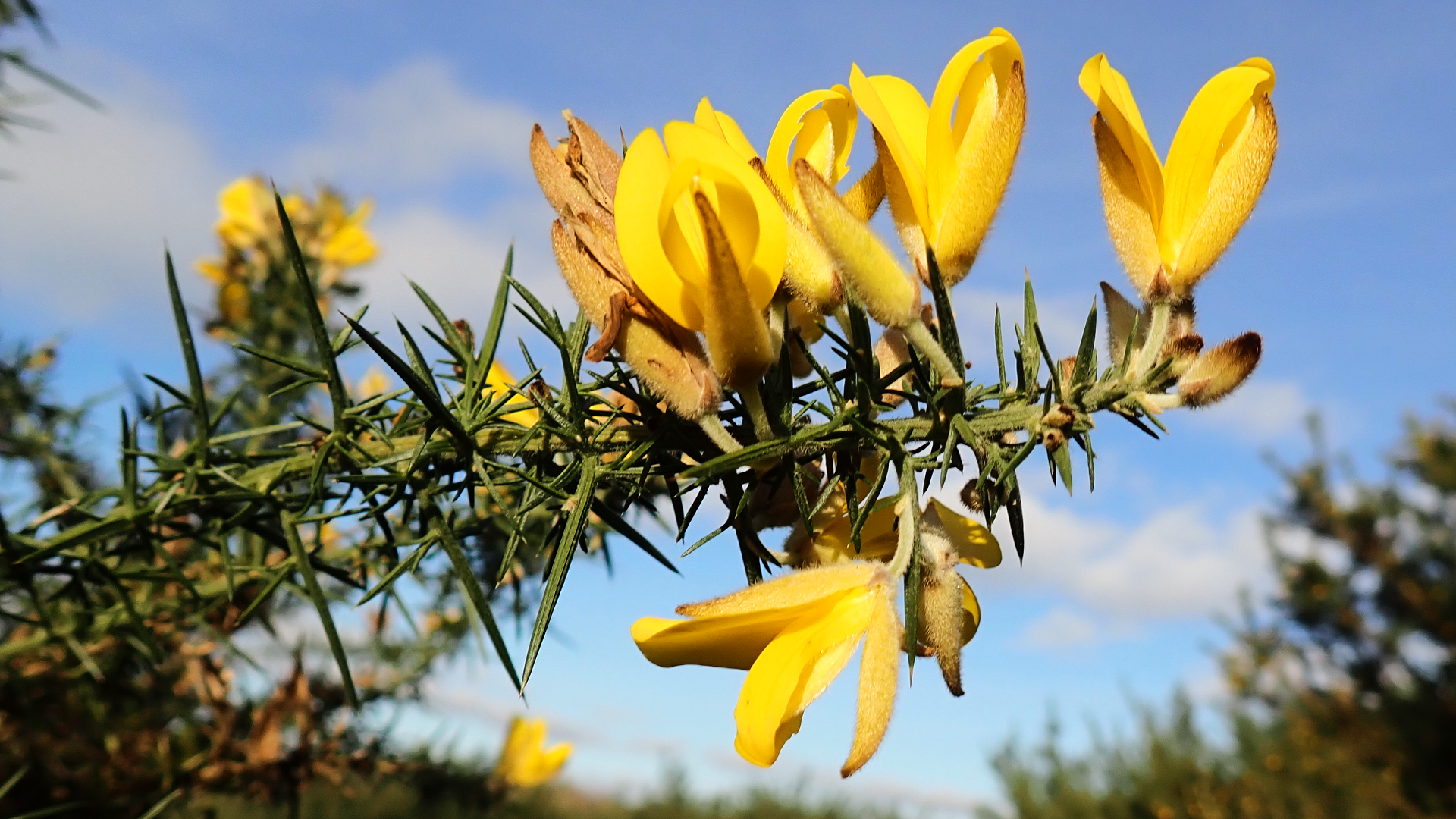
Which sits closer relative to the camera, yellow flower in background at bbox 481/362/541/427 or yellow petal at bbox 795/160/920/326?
yellow petal at bbox 795/160/920/326

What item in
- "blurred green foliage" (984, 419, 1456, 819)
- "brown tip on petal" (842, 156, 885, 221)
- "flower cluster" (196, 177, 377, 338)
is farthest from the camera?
"blurred green foliage" (984, 419, 1456, 819)

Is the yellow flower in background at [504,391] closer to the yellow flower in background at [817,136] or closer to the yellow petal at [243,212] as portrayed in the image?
the yellow flower in background at [817,136]

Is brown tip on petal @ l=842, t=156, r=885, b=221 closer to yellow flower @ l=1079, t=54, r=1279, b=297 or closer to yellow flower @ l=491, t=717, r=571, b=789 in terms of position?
yellow flower @ l=1079, t=54, r=1279, b=297

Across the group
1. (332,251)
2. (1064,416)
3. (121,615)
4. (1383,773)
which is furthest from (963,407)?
(1383,773)

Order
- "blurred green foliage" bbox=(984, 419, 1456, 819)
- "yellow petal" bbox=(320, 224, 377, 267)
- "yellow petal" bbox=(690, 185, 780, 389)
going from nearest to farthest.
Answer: "yellow petal" bbox=(690, 185, 780, 389), "yellow petal" bbox=(320, 224, 377, 267), "blurred green foliage" bbox=(984, 419, 1456, 819)

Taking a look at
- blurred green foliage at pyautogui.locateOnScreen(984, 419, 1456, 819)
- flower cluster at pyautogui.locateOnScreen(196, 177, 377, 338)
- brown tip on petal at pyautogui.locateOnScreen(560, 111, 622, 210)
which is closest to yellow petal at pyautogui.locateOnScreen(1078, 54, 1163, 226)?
brown tip on petal at pyautogui.locateOnScreen(560, 111, 622, 210)

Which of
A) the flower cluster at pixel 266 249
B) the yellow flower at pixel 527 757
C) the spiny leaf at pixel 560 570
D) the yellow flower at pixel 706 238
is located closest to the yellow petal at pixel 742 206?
the yellow flower at pixel 706 238

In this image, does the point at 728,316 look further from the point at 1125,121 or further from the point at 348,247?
the point at 348,247
